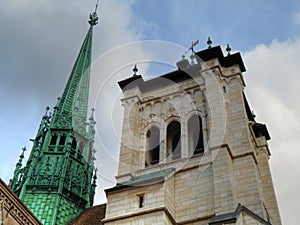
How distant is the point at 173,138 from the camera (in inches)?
767

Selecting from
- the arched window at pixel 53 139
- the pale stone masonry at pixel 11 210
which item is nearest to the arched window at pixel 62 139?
the arched window at pixel 53 139

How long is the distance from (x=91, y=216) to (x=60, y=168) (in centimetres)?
358

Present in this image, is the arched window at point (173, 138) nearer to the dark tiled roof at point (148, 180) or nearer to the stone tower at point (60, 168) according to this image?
the dark tiled roof at point (148, 180)

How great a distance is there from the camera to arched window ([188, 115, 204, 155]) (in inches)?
696

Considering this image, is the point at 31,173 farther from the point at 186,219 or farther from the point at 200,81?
the point at 186,219

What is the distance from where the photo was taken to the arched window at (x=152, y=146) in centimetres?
Result: 1839

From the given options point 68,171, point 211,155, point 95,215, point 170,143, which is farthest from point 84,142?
Answer: point 211,155

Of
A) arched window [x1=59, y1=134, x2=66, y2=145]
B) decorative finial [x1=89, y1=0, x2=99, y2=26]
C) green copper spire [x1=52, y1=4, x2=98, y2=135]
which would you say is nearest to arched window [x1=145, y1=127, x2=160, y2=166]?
arched window [x1=59, y1=134, x2=66, y2=145]

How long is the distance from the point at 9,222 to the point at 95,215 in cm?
772

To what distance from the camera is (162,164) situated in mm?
17328

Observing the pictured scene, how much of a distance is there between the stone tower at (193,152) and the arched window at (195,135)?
0.04 m

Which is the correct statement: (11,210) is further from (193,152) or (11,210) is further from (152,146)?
(193,152)

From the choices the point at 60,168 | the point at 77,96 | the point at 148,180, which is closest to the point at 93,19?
the point at 77,96

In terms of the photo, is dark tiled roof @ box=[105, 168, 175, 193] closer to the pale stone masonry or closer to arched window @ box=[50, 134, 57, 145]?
the pale stone masonry
